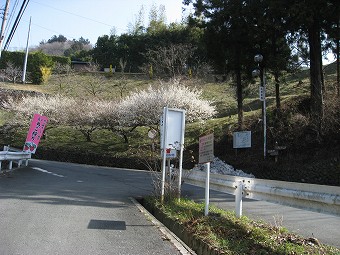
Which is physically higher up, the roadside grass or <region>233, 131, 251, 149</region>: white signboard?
<region>233, 131, 251, 149</region>: white signboard

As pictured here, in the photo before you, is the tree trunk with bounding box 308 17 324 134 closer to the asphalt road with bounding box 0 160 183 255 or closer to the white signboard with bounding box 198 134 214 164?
the asphalt road with bounding box 0 160 183 255

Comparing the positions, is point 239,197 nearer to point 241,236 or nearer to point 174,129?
point 241,236

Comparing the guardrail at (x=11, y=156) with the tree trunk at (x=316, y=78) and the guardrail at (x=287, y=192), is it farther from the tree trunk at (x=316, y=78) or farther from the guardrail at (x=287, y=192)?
the tree trunk at (x=316, y=78)

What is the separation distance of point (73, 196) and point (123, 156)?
49.2 ft

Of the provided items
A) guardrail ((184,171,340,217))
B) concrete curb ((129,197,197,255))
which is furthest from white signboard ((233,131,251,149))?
guardrail ((184,171,340,217))

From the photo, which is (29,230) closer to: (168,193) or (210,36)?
(168,193)

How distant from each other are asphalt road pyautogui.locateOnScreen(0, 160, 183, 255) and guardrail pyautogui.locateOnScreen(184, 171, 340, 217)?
147 centimetres

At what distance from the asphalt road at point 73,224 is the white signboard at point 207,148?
1.52 metres

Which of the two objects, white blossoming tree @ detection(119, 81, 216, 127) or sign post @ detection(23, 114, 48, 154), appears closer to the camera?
sign post @ detection(23, 114, 48, 154)

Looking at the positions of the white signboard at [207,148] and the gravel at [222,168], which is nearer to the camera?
the white signboard at [207,148]

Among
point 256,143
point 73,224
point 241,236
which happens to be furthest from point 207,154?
point 256,143

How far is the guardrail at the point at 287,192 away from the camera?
4.09m

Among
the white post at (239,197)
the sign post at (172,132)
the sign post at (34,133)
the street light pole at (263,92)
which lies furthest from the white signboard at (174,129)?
the sign post at (34,133)

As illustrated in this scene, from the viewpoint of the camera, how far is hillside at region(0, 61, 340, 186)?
16.4 metres
